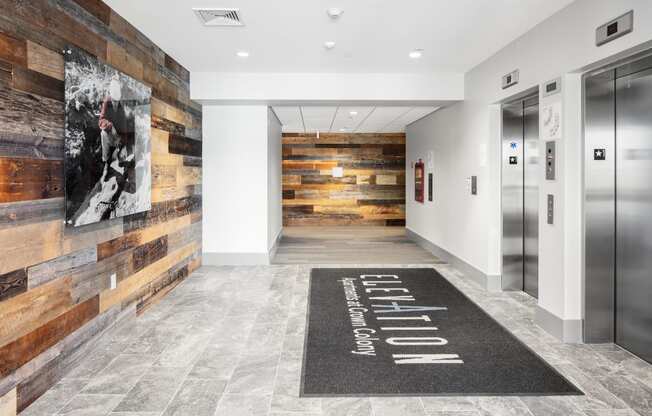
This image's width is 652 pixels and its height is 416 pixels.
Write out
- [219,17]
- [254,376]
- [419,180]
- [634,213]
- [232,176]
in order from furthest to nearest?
[419,180] → [232,176] → [219,17] → [634,213] → [254,376]

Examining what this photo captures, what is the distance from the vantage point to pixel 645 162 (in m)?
3.35

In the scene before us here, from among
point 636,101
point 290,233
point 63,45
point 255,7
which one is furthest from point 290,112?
point 636,101

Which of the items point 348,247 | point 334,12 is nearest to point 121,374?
point 334,12

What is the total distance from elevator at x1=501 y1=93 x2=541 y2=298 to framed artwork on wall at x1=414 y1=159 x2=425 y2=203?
11.9ft

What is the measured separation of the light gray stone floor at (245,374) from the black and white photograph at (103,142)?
116 cm

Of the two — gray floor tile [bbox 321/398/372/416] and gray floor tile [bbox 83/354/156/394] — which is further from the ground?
gray floor tile [bbox 83/354/156/394]

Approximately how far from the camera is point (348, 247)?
8.87 meters

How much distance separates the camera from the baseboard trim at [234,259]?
689 centimetres

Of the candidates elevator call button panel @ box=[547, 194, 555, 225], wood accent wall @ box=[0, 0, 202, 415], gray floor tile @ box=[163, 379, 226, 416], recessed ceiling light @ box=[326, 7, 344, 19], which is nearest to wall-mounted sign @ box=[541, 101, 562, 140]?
elevator call button panel @ box=[547, 194, 555, 225]

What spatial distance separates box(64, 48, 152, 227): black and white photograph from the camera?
3150mm

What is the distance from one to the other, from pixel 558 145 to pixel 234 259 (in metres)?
4.97

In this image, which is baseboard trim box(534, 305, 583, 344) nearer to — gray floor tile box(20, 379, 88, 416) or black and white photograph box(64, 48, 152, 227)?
gray floor tile box(20, 379, 88, 416)

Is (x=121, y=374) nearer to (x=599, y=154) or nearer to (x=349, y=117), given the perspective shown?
(x=599, y=154)

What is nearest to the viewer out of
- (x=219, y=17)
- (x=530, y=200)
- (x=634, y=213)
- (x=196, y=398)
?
(x=196, y=398)
